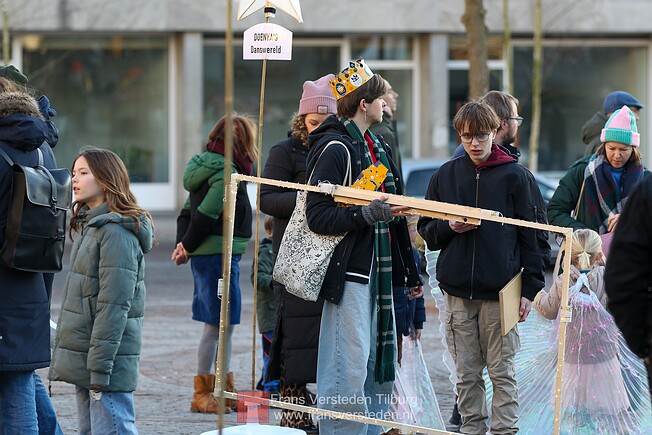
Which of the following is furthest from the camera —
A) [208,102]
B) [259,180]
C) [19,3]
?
[208,102]

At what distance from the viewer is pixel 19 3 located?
23500mm

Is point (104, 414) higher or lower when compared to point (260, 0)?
lower

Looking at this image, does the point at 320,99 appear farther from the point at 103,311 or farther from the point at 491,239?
the point at 103,311

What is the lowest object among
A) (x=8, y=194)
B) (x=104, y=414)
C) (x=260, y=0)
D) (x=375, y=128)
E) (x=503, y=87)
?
(x=104, y=414)

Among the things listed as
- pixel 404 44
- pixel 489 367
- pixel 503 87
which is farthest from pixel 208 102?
pixel 489 367

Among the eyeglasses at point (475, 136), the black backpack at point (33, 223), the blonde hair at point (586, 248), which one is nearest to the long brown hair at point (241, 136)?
the eyeglasses at point (475, 136)

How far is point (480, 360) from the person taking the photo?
6.18 m

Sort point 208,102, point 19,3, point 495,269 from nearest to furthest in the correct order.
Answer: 1. point 495,269
2. point 19,3
3. point 208,102

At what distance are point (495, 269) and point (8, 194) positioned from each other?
239 cm

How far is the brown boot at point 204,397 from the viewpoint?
7.64 meters

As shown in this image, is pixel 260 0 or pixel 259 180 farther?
pixel 260 0

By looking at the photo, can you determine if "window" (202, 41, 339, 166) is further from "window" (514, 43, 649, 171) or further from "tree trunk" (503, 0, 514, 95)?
"window" (514, 43, 649, 171)

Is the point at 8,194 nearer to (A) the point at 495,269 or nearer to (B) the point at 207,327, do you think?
(A) the point at 495,269

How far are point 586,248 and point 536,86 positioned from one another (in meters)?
18.5
